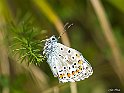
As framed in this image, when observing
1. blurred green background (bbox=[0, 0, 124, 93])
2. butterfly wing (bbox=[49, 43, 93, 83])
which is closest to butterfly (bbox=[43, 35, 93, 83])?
butterfly wing (bbox=[49, 43, 93, 83])

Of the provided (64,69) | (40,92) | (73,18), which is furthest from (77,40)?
(64,69)

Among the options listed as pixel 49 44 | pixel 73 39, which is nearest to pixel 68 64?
pixel 49 44

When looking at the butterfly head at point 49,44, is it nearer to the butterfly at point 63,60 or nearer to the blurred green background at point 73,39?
the butterfly at point 63,60

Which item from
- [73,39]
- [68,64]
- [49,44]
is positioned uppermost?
[73,39]

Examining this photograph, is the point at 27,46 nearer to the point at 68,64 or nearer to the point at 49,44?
the point at 49,44

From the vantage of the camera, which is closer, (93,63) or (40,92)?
(40,92)

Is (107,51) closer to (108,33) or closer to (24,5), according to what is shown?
(108,33)

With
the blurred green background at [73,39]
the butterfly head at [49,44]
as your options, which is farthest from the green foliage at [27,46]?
the blurred green background at [73,39]

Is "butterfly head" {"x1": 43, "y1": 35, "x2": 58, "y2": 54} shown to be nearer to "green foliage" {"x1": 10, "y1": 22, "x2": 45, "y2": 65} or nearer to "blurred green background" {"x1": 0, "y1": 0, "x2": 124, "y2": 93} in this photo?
"green foliage" {"x1": 10, "y1": 22, "x2": 45, "y2": 65}
